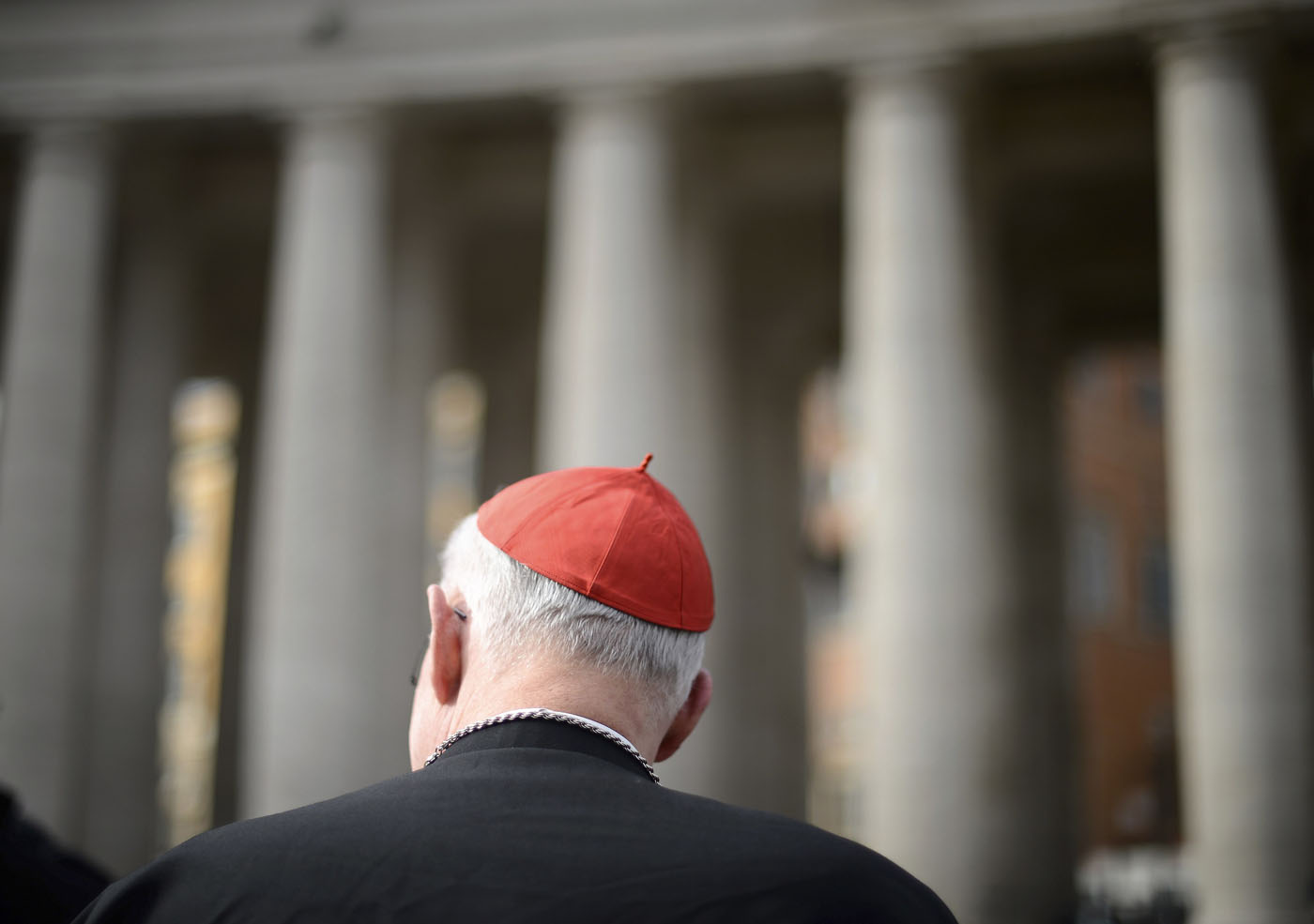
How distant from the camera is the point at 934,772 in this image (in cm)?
2670

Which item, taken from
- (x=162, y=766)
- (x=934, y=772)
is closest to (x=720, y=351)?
(x=934, y=772)

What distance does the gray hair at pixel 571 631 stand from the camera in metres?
3.71

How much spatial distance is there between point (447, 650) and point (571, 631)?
0.45 meters

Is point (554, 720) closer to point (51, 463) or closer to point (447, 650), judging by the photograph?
point (447, 650)

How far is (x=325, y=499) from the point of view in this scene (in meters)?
30.9

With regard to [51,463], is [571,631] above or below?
below

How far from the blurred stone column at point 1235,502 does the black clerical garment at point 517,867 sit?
24.0 meters

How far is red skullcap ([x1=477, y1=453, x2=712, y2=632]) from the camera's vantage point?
3789 mm

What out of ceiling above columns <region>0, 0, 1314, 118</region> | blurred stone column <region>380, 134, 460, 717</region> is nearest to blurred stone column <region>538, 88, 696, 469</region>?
ceiling above columns <region>0, 0, 1314, 118</region>

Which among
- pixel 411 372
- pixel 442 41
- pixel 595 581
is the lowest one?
pixel 595 581

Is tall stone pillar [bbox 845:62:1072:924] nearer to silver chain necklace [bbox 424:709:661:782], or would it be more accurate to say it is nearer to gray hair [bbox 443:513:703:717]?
→ gray hair [bbox 443:513:703:717]

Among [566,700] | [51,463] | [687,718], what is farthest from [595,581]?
[51,463]

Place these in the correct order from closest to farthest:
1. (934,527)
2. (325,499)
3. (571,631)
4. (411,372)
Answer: (571,631) → (934,527) → (325,499) → (411,372)

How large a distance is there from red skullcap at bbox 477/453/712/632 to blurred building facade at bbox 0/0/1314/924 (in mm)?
23320
